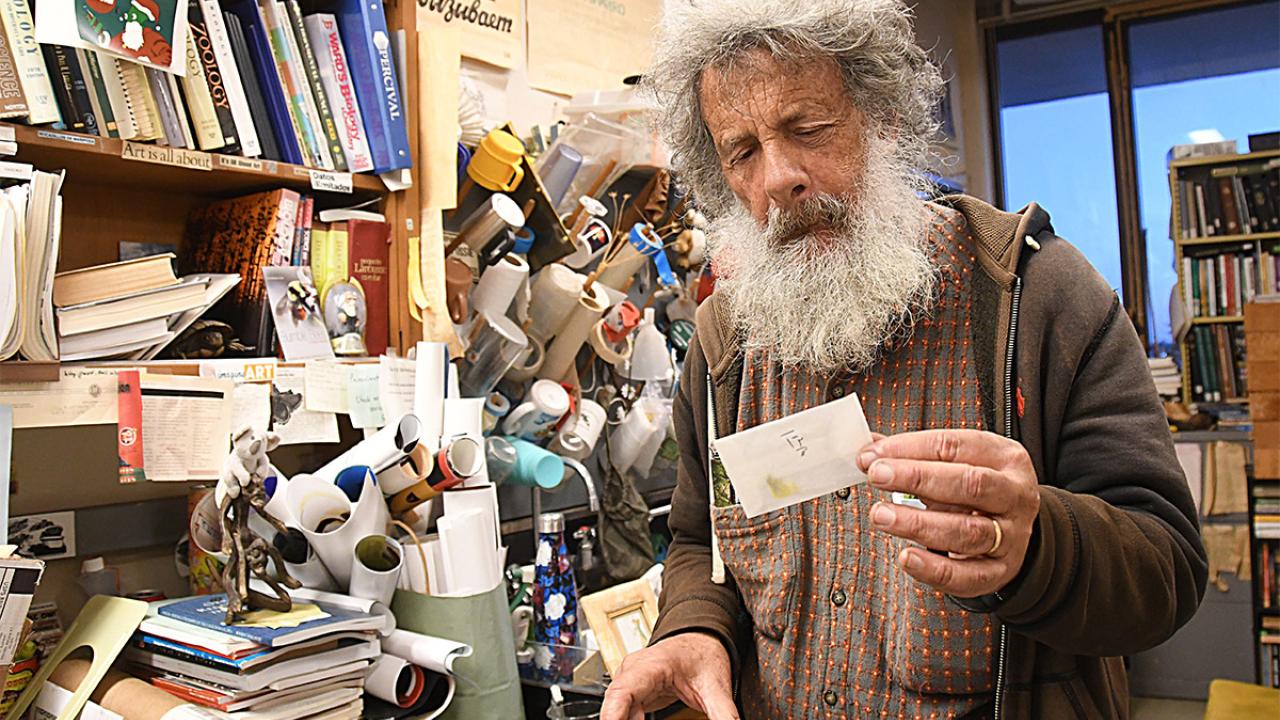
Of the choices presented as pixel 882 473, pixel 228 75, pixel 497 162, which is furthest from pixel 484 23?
pixel 882 473

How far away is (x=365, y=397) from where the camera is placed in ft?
6.16

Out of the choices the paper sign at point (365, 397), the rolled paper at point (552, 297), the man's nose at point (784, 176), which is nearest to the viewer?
the man's nose at point (784, 176)

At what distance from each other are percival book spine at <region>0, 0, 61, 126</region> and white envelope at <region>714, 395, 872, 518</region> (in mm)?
1078

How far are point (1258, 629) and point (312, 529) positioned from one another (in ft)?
13.6

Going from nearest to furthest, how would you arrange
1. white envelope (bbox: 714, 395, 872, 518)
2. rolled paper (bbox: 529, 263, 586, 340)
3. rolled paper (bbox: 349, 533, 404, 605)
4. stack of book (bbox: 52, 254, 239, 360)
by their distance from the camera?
white envelope (bbox: 714, 395, 872, 518) < stack of book (bbox: 52, 254, 239, 360) < rolled paper (bbox: 349, 533, 404, 605) < rolled paper (bbox: 529, 263, 586, 340)

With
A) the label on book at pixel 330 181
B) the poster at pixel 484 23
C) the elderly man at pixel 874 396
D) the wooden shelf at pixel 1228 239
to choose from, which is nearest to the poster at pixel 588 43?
the poster at pixel 484 23

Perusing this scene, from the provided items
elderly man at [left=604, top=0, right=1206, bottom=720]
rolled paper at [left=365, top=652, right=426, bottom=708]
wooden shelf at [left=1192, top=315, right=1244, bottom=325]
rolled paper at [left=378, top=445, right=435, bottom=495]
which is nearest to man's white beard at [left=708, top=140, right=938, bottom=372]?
elderly man at [left=604, top=0, right=1206, bottom=720]

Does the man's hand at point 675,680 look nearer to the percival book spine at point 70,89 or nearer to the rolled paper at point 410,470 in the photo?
the rolled paper at point 410,470

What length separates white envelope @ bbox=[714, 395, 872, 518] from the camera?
988 mm

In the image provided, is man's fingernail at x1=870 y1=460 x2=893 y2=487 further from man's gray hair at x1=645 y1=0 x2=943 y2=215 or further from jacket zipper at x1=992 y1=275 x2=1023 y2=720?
man's gray hair at x1=645 y1=0 x2=943 y2=215

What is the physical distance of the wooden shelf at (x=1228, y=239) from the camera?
17.2 feet

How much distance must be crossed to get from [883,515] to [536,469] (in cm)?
136

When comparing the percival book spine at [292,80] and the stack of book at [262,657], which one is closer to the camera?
the stack of book at [262,657]

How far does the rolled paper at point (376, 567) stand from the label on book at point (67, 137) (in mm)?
700
